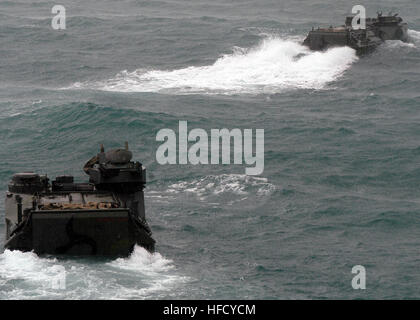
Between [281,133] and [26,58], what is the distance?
115 feet

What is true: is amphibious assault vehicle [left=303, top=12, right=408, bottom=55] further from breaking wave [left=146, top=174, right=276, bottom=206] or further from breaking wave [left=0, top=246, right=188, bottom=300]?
breaking wave [left=0, top=246, right=188, bottom=300]

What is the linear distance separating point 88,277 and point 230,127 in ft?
103

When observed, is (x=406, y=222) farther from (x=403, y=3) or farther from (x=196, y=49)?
(x=403, y=3)

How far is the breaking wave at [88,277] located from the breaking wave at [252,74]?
40.6 metres

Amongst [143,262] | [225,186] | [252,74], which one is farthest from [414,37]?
[143,262]

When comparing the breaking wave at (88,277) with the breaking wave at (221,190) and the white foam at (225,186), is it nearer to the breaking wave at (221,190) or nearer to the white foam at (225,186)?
the breaking wave at (221,190)

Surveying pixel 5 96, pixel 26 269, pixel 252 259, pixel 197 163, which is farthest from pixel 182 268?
pixel 5 96

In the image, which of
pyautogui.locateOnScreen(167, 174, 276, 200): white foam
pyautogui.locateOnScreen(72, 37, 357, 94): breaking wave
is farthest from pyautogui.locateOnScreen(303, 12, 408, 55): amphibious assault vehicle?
pyautogui.locateOnScreen(167, 174, 276, 200): white foam

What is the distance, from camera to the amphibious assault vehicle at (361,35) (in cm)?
9950

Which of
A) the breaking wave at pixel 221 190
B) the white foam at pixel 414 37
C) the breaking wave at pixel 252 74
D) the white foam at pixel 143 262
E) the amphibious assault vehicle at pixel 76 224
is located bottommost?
the white foam at pixel 143 262

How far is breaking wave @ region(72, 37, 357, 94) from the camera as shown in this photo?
3465 inches

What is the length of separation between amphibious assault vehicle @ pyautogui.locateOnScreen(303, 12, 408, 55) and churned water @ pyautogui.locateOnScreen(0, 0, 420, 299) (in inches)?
41.7

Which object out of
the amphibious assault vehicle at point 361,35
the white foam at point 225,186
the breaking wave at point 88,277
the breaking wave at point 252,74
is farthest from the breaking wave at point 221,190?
the amphibious assault vehicle at point 361,35
